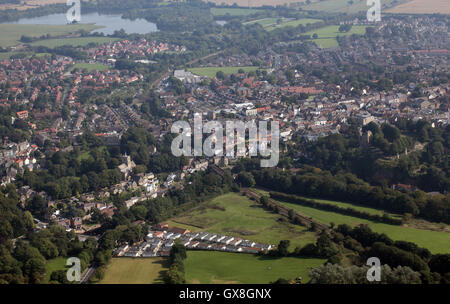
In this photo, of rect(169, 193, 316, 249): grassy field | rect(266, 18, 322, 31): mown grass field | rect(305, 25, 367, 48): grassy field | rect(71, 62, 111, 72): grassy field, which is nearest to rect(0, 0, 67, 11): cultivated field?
rect(71, 62, 111, 72): grassy field

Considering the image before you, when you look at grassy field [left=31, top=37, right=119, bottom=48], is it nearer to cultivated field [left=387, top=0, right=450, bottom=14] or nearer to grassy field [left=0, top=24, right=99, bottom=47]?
grassy field [left=0, top=24, right=99, bottom=47]

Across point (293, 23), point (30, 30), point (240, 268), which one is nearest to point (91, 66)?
point (30, 30)

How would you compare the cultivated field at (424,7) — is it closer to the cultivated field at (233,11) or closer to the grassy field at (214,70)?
the cultivated field at (233,11)

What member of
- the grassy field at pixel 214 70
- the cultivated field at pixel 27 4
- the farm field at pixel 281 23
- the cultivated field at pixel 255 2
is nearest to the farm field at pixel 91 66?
the grassy field at pixel 214 70

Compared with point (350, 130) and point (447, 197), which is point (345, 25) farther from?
point (447, 197)

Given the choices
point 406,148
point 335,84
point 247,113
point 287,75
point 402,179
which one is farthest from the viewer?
point 287,75
